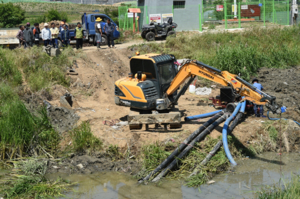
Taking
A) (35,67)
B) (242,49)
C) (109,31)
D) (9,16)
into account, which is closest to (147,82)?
Result: (35,67)

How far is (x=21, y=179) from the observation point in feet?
27.3

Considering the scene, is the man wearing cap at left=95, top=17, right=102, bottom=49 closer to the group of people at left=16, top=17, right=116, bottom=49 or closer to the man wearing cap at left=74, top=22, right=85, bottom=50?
the group of people at left=16, top=17, right=116, bottom=49

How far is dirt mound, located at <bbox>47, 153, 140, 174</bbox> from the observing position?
9.27 metres

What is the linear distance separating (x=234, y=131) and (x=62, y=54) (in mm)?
9840

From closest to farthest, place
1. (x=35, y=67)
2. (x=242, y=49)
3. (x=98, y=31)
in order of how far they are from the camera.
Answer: (x=35, y=67), (x=242, y=49), (x=98, y=31)

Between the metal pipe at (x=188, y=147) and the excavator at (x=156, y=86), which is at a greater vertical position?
the excavator at (x=156, y=86)

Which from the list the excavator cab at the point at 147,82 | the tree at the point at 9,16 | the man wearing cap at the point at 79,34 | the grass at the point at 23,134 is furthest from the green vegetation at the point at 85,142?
the tree at the point at 9,16

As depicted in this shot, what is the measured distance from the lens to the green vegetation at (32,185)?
779 centimetres

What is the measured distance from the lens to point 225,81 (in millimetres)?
9555

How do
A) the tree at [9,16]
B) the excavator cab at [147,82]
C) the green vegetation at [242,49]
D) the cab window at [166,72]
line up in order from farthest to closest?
the tree at [9,16], the green vegetation at [242,49], the cab window at [166,72], the excavator cab at [147,82]

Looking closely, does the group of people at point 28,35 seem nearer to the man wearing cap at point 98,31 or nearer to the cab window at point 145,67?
the man wearing cap at point 98,31

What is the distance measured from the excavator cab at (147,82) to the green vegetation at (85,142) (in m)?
1.65

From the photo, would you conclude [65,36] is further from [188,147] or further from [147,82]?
[188,147]

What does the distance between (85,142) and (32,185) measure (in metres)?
2.17
